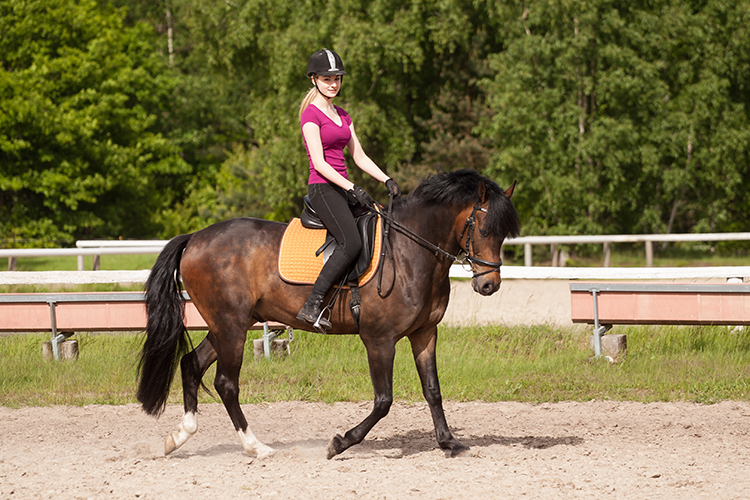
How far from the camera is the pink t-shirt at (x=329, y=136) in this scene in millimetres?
5555

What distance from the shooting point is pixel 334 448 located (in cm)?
564

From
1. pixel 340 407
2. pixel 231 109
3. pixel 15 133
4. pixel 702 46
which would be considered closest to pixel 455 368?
pixel 340 407

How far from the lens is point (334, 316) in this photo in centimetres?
577

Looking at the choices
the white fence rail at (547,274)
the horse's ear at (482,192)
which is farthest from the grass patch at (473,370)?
the horse's ear at (482,192)

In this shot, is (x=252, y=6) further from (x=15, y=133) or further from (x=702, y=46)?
(x=702, y=46)

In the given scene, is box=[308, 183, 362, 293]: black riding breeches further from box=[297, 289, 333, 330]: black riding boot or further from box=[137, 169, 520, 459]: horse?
box=[137, 169, 520, 459]: horse

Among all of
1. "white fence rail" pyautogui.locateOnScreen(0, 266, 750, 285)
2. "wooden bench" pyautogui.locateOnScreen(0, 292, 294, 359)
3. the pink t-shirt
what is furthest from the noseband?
Result: "white fence rail" pyautogui.locateOnScreen(0, 266, 750, 285)

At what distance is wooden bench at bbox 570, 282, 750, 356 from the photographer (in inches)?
328

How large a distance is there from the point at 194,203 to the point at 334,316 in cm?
3198

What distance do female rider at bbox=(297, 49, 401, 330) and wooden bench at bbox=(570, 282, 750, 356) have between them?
3.99 meters

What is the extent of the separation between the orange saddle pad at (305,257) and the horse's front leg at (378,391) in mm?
467

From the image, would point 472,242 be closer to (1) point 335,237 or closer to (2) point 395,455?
(1) point 335,237

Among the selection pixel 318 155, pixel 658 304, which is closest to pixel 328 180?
pixel 318 155

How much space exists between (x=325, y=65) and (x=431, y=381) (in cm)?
234
